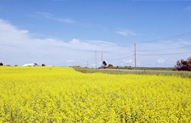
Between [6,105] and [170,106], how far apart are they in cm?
619

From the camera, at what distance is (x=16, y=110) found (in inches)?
277

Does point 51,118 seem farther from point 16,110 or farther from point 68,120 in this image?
point 16,110

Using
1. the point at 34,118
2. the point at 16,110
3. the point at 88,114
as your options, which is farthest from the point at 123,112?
the point at 16,110

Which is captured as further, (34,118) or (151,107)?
(151,107)

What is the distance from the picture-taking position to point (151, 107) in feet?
22.2

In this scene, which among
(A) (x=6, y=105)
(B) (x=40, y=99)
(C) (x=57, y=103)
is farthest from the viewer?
(B) (x=40, y=99)

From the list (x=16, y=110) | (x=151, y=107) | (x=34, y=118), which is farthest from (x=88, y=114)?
(x=16, y=110)

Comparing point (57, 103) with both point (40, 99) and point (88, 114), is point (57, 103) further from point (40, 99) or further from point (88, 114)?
point (88, 114)

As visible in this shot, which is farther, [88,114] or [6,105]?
[6,105]

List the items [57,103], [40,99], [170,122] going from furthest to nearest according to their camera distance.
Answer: [40,99] → [57,103] → [170,122]

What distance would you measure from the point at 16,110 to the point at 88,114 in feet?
9.11

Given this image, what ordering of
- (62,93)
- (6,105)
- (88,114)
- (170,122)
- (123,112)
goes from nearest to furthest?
(170,122) < (88,114) < (123,112) < (6,105) < (62,93)

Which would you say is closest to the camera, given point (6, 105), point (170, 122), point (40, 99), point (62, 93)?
point (170, 122)

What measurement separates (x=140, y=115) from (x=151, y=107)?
0.70 metres
